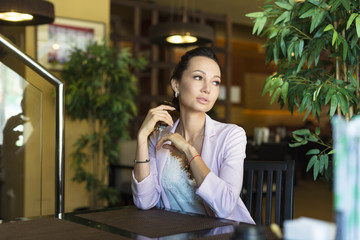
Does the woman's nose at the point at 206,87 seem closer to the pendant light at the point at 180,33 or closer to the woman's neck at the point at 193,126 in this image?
the woman's neck at the point at 193,126

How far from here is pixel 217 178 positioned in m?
1.79

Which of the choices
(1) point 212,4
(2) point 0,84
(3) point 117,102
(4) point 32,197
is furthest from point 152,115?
(1) point 212,4

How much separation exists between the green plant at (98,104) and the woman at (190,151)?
3046 millimetres

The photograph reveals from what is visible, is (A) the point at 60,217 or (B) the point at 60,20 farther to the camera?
(B) the point at 60,20

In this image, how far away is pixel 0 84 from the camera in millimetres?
3268

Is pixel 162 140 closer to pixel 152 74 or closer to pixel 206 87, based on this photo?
pixel 206 87

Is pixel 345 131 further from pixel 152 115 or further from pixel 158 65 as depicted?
pixel 158 65

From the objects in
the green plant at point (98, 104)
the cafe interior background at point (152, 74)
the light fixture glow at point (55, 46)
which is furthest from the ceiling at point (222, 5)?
the light fixture glow at point (55, 46)

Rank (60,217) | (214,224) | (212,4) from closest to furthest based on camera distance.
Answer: (214,224) < (60,217) < (212,4)

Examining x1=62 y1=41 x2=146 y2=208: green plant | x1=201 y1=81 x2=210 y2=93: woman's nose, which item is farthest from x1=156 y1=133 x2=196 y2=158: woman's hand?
x1=62 y1=41 x2=146 y2=208: green plant

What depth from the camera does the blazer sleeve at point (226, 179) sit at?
1763mm

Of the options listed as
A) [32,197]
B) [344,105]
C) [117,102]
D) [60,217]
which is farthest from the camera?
[117,102]

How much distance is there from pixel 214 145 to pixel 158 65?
18.2ft

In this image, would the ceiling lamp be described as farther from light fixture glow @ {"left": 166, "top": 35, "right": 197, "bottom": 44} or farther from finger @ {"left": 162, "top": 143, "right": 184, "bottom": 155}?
finger @ {"left": 162, "top": 143, "right": 184, "bottom": 155}
